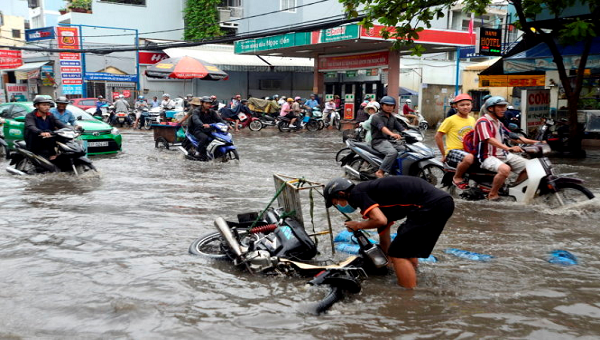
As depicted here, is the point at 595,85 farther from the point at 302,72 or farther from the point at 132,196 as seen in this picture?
the point at 302,72

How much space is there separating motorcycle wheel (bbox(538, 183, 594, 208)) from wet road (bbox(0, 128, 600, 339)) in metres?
0.14

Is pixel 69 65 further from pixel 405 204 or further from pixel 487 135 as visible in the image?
pixel 405 204

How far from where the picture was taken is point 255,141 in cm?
1928

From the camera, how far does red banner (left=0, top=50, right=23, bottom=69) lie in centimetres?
3274

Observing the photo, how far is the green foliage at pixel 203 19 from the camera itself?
121 feet

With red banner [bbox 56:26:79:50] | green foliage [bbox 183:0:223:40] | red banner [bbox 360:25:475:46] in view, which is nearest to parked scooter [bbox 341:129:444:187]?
red banner [bbox 360:25:475:46]

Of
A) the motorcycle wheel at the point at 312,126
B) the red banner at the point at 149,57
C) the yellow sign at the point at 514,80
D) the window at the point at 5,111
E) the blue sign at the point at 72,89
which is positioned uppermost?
the red banner at the point at 149,57

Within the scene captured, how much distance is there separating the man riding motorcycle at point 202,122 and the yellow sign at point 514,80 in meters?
9.46

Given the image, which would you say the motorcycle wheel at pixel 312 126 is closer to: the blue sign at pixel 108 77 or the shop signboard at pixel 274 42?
the shop signboard at pixel 274 42

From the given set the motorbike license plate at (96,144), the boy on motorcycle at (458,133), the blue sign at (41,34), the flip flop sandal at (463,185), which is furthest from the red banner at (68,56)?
the flip flop sandal at (463,185)

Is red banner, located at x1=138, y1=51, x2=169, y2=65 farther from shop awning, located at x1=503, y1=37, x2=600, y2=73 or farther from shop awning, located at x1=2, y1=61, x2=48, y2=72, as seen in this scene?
shop awning, located at x1=503, y1=37, x2=600, y2=73

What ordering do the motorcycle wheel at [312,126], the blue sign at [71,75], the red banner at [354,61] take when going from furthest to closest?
the blue sign at [71,75] < the red banner at [354,61] < the motorcycle wheel at [312,126]

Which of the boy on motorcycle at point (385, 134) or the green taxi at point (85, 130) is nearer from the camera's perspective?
the boy on motorcycle at point (385, 134)

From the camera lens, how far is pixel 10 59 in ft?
108
